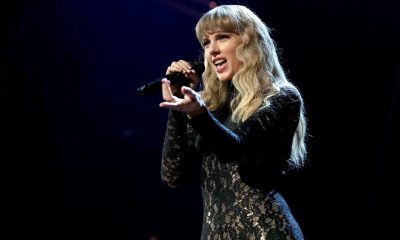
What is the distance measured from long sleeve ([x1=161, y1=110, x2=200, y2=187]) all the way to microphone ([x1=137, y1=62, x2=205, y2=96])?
0.11 meters

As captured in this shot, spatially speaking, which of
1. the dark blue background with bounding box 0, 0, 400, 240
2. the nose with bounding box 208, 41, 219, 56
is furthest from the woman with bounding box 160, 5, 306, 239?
the dark blue background with bounding box 0, 0, 400, 240

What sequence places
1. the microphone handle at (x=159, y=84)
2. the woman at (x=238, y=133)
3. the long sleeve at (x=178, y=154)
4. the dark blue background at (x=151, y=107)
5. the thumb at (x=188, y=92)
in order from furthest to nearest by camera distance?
the dark blue background at (x=151, y=107)
the long sleeve at (x=178, y=154)
the microphone handle at (x=159, y=84)
the woman at (x=238, y=133)
the thumb at (x=188, y=92)

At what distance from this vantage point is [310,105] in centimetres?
277

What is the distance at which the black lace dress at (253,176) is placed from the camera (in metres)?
1.34

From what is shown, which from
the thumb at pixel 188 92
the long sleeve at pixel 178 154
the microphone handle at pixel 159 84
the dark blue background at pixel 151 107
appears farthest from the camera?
the dark blue background at pixel 151 107

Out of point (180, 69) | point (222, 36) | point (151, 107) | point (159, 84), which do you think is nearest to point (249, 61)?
point (222, 36)

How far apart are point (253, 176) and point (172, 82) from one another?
414 mm

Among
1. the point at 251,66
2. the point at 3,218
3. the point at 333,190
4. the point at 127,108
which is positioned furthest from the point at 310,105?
the point at 3,218

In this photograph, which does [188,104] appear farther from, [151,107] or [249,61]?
[151,107]

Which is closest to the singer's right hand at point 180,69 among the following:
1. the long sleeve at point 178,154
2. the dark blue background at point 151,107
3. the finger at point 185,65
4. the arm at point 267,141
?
the finger at point 185,65

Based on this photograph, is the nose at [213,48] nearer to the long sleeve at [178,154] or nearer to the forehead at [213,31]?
the forehead at [213,31]

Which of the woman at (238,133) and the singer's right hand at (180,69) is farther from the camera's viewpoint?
the singer's right hand at (180,69)

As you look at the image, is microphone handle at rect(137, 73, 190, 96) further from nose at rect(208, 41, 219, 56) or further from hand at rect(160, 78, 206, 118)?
hand at rect(160, 78, 206, 118)

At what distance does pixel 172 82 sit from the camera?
5.11 ft
